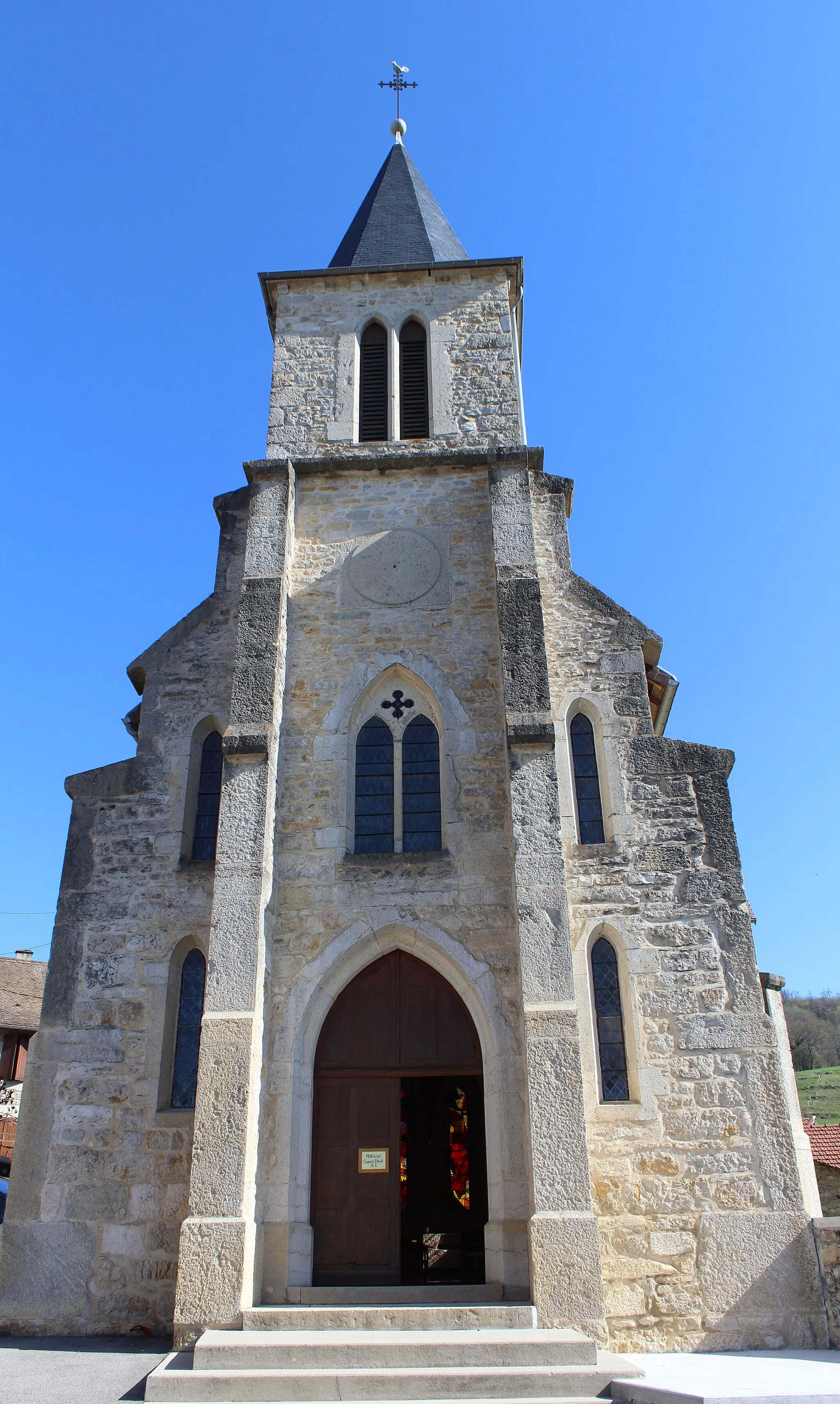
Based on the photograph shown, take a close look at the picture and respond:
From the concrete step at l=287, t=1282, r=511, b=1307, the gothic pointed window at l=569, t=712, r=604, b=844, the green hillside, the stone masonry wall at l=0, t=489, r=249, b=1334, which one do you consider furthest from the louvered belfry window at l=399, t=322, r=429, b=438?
the green hillside

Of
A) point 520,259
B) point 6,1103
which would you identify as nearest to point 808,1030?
point 6,1103

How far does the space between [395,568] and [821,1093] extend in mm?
45771

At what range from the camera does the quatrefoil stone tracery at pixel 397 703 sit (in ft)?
32.0

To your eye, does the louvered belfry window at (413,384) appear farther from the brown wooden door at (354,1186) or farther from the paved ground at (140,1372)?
the paved ground at (140,1372)

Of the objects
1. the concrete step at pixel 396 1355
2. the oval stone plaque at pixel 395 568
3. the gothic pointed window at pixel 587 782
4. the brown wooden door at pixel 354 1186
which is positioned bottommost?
the concrete step at pixel 396 1355

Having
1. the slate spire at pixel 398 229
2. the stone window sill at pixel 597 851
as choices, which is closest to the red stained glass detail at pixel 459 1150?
the stone window sill at pixel 597 851

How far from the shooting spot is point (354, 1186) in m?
8.09

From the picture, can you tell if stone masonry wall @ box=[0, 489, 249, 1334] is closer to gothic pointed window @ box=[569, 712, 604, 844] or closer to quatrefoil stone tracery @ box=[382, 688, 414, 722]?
quatrefoil stone tracery @ box=[382, 688, 414, 722]

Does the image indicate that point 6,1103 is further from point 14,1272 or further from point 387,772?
point 387,772

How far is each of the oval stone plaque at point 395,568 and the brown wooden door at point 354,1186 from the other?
488 centimetres

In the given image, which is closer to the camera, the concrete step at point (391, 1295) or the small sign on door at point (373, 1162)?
the concrete step at point (391, 1295)

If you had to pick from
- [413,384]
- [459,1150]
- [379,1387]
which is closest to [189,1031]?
[379,1387]

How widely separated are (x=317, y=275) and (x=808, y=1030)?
51.6m

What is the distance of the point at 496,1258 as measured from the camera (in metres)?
7.46
